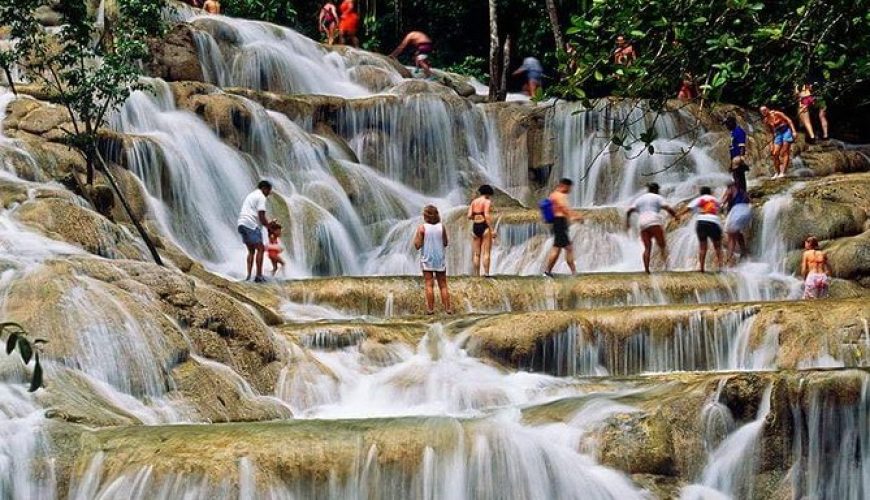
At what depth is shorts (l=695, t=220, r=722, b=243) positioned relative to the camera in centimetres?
1811

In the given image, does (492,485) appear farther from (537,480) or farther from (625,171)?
(625,171)

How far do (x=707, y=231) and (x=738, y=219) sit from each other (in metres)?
0.73

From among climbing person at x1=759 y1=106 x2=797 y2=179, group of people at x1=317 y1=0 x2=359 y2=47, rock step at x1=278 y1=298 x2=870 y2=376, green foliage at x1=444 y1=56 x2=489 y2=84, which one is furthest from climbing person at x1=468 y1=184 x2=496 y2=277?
green foliage at x1=444 y1=56 x2=489 y2=84

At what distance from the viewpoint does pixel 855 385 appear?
32.6 ft

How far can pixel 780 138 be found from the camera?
2266 centimetres

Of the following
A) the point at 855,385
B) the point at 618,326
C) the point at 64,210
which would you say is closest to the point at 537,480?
the point at 855,385

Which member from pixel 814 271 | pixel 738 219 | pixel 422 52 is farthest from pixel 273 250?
pixel 422 52

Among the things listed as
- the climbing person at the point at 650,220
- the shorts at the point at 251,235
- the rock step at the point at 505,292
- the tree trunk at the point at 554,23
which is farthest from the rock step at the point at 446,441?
the tree trunk at the point at 554,23

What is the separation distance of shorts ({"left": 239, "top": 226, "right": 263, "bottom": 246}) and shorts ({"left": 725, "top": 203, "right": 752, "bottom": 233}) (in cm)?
667

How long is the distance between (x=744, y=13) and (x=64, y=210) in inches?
381

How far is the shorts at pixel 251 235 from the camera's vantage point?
16906 mm

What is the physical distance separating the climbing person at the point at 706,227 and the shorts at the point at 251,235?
599cm

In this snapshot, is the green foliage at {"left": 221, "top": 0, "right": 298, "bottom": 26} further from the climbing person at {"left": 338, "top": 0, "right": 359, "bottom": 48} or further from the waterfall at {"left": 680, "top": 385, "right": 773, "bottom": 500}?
the waterfall at {"left": 680, "top": 385, "right": 773, "bottom": 500}

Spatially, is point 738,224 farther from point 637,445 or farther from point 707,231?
point 637,445
